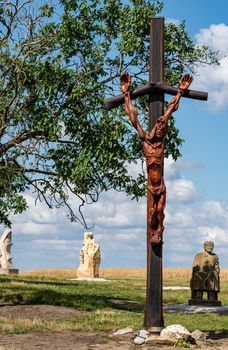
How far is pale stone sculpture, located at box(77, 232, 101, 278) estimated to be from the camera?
3856 cm

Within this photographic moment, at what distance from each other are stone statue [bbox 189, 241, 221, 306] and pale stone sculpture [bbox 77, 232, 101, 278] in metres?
15.0

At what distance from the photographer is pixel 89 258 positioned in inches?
1515

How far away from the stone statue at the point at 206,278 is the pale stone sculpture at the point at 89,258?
15.0m

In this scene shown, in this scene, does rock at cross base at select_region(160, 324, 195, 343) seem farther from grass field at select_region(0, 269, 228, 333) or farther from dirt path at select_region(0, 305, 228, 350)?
Answer: grass field at select_region(0, 269, 228, 333)

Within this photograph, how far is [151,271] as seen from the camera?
12.9 metres

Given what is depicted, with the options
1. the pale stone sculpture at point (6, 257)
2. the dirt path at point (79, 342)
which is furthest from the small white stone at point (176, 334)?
the pale stone sculpture at point (6, 257)

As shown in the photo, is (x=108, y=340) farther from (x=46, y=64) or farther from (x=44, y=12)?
(x=44, y=12)

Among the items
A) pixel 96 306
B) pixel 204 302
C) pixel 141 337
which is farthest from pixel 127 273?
pixel 141 337

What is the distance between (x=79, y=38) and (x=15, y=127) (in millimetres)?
3513

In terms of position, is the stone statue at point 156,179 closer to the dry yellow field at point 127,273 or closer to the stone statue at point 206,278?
the stone statue at point 206,278

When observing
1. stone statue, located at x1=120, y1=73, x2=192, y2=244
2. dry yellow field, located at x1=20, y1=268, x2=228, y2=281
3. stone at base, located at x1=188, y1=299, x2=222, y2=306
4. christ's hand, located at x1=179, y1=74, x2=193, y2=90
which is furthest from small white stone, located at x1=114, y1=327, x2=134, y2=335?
dry yellow field, located at x1=20, y1=268, x2=228, y2=281

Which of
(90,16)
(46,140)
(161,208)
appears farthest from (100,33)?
(161,208)

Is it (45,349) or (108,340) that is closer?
(45,349)

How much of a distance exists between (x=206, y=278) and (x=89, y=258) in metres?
15.7
